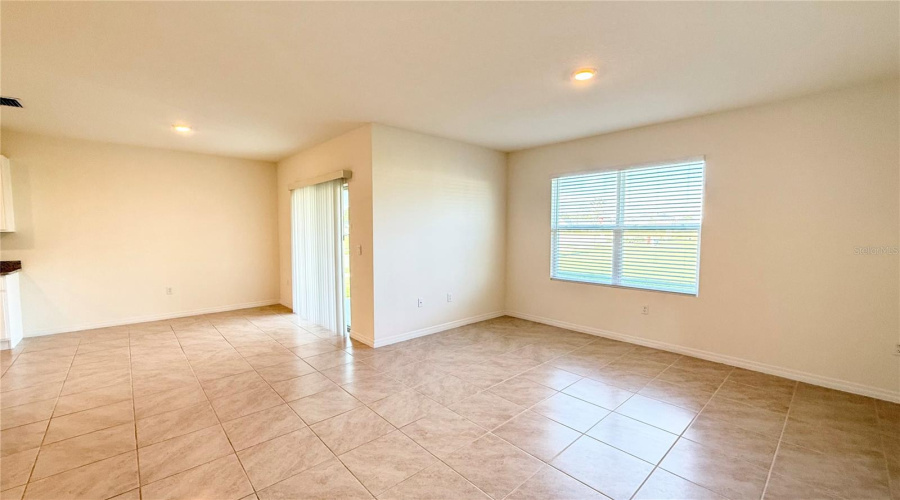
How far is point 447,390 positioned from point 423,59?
2.56 metres

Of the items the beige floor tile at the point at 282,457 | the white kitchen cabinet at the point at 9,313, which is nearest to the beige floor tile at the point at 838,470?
the beige floor tile at the point at 282,457

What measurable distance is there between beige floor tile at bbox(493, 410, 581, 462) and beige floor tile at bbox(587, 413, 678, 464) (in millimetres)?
191

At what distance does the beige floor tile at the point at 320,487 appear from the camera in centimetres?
181

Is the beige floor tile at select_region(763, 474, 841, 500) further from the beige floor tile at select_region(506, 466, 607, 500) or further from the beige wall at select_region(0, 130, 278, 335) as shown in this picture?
the beige wall at select_region(0, 130, 278, 335)

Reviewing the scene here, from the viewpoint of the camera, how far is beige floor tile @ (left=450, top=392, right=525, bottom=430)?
2529 millimetres

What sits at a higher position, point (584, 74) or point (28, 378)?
point (584, 74)

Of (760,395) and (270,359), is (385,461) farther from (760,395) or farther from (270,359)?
(760,395)

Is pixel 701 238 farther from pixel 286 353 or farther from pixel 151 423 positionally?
pixel 151 423

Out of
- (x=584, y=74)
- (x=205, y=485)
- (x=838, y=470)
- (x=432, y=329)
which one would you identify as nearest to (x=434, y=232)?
(x=432, y=329)

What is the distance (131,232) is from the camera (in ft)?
16.4

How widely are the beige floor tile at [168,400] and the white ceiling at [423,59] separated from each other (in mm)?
2501

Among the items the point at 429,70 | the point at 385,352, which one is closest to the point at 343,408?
the point at 385,352

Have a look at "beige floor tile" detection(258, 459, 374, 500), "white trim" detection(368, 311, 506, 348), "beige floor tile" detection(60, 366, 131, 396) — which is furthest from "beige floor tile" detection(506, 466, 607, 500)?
"beige floor tile" detection(60, 366, 131, 396)

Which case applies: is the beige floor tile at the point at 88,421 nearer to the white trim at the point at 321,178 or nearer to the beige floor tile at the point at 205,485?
the beige floor tile at the point at 205,485
